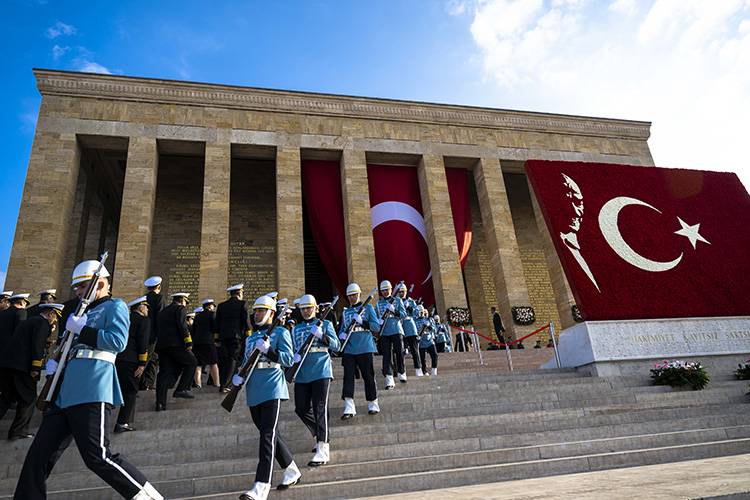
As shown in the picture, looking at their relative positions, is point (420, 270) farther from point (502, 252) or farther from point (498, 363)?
point (498, 363)

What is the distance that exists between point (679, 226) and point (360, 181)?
934cm

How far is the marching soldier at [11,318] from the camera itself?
587cm

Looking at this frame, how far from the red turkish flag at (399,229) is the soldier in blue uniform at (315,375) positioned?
10.5 m

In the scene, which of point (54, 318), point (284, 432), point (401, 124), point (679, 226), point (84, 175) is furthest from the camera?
point (401, 124)

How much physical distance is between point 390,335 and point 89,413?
504cm

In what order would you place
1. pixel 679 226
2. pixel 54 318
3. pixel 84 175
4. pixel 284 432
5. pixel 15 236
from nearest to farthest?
pixel 284 432 < pixel 54 318 < pixel 679 226 < pixel 15 236 < pixel 84 175

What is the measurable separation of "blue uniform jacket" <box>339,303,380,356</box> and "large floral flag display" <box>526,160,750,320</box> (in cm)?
448

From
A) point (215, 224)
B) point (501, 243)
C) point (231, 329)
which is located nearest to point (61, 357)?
point (231, 329)

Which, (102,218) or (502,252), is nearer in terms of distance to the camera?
(502,252)

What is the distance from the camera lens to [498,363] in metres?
11.2

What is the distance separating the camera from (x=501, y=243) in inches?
661

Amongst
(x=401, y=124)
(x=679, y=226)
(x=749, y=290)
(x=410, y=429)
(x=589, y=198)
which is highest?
(x=401, y=124)

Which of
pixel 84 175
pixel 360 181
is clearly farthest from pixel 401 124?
pixel 84 175

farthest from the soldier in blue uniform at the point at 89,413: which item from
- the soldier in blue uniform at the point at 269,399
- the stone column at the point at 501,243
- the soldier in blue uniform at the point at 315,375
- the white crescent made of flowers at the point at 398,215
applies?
the stone column at the point at 501,243
